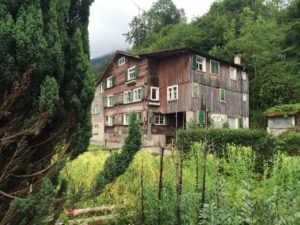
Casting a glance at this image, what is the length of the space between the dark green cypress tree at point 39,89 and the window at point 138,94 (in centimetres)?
2242

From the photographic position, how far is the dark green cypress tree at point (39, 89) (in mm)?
2828

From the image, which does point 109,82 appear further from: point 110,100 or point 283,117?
point 283,117

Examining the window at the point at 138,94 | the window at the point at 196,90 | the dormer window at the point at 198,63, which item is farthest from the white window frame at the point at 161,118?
the dormer window at the point at 198,63

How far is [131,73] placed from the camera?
28.4 m

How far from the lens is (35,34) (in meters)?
2.85

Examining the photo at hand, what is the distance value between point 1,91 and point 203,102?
22.4 metres

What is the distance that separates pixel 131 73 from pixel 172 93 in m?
5.54

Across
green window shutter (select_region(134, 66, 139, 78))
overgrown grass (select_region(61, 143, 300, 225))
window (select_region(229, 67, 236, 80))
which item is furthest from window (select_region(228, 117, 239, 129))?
overgrown grass (select_region(61, 143, 300, 225))

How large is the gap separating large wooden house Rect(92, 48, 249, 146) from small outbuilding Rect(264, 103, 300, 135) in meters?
2.98

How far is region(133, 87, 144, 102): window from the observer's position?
26150 mm

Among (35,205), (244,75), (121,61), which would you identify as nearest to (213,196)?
(35,205)

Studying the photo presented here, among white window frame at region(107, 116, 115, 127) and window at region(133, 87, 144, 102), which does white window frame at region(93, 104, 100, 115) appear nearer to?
white window frame at region(107, 116, 115, 127)

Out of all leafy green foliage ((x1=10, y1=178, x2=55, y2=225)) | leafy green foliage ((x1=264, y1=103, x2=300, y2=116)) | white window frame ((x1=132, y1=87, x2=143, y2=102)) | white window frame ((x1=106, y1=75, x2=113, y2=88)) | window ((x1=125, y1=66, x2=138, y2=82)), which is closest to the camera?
leafy green foliage ((x1=10, y1=178, x2=55, y2=225))

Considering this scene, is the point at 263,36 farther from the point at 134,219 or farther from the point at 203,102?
the point at 134,219
